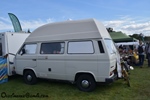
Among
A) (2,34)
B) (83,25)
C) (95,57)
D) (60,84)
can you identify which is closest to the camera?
(95,57)

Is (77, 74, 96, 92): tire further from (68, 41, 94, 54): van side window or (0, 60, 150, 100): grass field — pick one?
(68, 41, 94, 54): van side window

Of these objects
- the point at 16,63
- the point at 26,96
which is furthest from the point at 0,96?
the point at 16,63

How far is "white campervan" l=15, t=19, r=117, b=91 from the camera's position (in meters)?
5.85

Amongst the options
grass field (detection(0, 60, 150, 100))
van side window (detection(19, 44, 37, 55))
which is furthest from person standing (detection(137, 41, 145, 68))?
van side window (detection(19, 44, 37, 55))

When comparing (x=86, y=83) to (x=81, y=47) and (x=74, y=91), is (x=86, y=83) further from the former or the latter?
(x=81, y=47)

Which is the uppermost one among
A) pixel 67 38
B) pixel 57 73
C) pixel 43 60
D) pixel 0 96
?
pixel 67 38

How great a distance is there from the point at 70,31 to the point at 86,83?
6.94ft

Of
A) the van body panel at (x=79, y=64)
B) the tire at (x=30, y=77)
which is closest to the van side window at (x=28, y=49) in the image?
the tire at (x=30, y=77)

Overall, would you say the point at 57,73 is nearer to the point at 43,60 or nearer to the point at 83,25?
the point at 43,60

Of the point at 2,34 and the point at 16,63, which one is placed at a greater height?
the point at 2,34

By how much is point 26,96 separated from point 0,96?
3.35 ft

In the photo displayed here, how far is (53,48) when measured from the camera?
684cm

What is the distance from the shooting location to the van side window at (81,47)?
6.02 meters

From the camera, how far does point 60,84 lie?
748 centimetres
